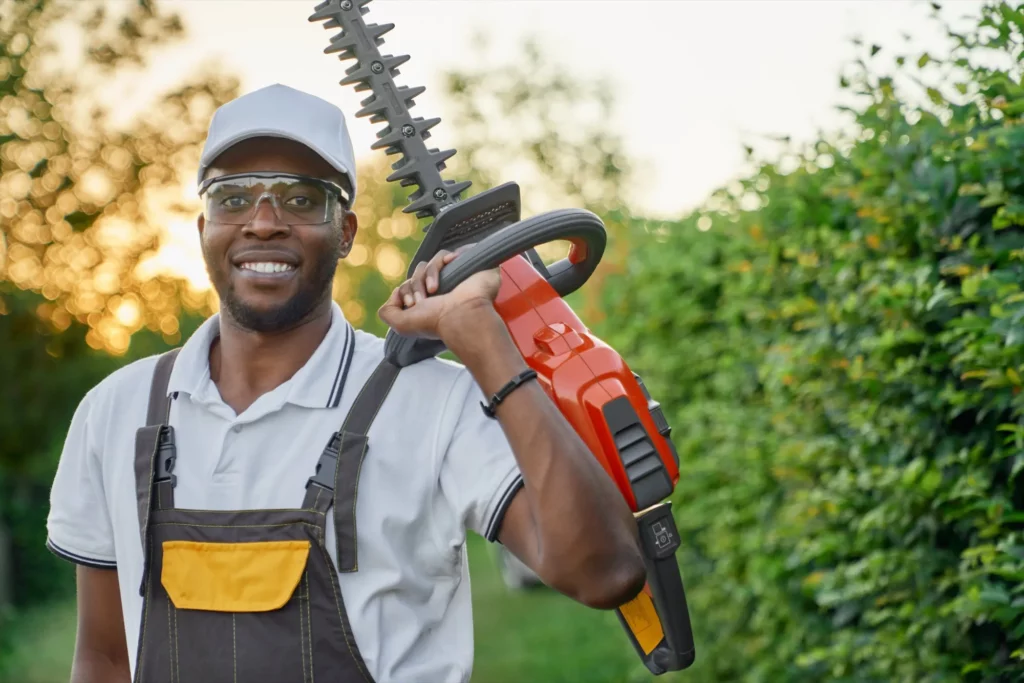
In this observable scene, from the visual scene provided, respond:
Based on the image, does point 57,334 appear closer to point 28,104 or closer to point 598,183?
point 28,104

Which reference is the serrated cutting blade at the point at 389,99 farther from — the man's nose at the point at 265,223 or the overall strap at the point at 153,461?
the overall strap at the point at 153,461

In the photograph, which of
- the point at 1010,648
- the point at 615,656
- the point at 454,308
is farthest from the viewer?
the point at 615,656

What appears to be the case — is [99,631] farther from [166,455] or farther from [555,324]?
[555,324]

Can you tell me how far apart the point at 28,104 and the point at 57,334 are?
345cm

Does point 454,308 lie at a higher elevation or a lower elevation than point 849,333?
lower

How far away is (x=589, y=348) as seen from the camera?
89.0 inches

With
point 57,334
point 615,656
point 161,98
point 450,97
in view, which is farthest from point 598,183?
point 615,656

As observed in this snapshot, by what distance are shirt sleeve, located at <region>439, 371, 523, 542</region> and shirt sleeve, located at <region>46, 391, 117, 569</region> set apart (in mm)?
786

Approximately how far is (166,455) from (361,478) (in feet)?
1.44

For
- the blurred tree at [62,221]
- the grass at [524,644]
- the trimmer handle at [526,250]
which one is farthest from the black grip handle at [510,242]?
the blurred tree at [62,221]

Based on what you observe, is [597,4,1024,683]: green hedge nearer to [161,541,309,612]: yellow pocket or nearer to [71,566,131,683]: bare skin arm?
[161,541,309,612]: yellow pocket

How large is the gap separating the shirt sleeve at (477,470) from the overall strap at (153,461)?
0.58 meters

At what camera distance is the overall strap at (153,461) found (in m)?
2.38

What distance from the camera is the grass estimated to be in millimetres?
7953
